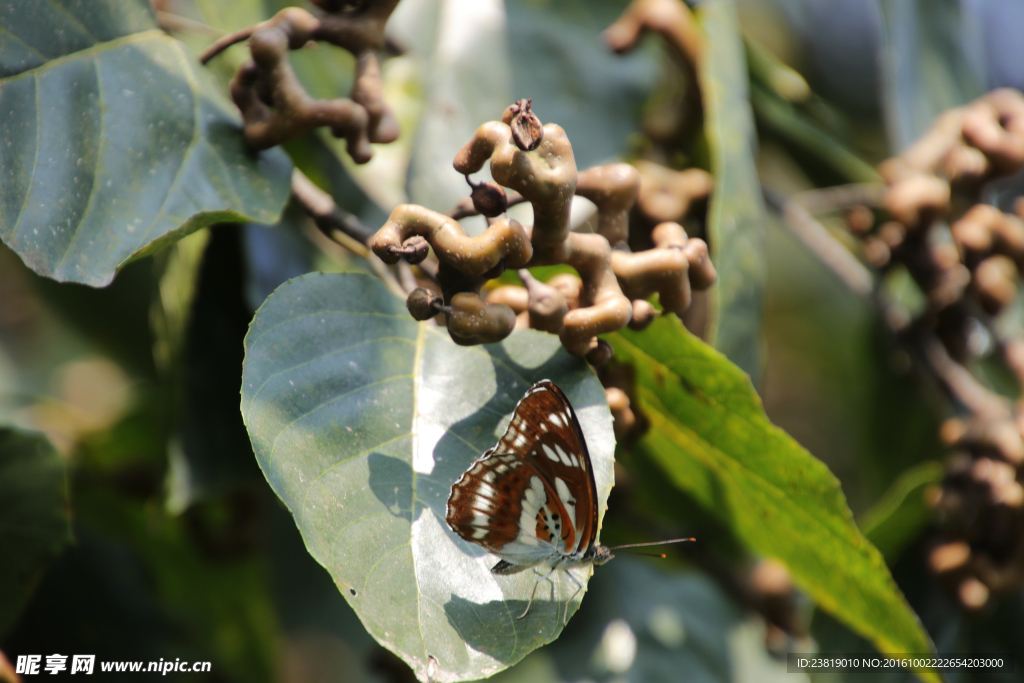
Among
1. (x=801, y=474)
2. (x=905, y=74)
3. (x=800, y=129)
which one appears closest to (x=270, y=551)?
(x=801, y=474)

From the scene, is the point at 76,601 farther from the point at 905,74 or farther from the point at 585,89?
the point at 905,74

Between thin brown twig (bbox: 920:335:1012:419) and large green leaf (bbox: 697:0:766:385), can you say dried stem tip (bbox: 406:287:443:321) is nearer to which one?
large green leaf (bbox: 697:0:766:385)

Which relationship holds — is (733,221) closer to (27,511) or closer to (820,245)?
(820,245)

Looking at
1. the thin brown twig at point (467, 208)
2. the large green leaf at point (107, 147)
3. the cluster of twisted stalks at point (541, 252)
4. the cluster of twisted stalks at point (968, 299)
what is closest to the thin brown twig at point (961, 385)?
the cluster of twisted stalks at point (968, 299)

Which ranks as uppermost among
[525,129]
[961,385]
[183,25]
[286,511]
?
[525,129]

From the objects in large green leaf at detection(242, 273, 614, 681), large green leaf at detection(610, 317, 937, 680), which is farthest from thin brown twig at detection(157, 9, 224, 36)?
large green leaf at detection(610, 317, 937, 680)

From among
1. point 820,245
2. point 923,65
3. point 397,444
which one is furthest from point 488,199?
point 923,65
